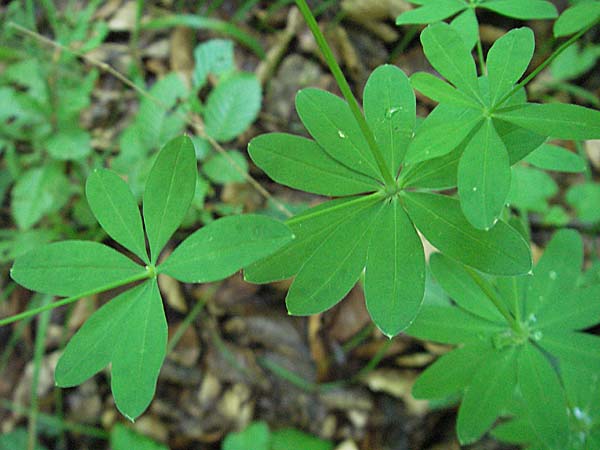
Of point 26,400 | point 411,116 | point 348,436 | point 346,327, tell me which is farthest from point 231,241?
point 26,400

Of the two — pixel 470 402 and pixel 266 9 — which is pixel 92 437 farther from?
pixel 266 9

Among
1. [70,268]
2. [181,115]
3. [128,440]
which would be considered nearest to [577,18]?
[70,268]

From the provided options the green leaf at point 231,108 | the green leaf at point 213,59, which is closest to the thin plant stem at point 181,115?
the green leaf at point 231,108

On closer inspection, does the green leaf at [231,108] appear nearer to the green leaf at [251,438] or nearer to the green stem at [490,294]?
the green leaf at [251,438]

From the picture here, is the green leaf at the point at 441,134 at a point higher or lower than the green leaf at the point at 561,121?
lower

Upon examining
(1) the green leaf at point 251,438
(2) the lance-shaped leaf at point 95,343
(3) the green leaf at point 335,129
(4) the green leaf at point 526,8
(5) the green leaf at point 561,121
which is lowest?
(1) the green leaf at point 251,438

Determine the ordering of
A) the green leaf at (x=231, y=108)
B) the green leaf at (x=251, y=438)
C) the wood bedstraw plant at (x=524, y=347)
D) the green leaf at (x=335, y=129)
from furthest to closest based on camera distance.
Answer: the green leaf at (x=231, y=108) < the green leaf at (x=251, y=438) < the wood bedstraw plant at (x=524, y=347) < the green leaf at (x=335, y=129)

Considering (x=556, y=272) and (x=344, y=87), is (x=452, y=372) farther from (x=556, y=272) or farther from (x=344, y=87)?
(x=344, y=87)
